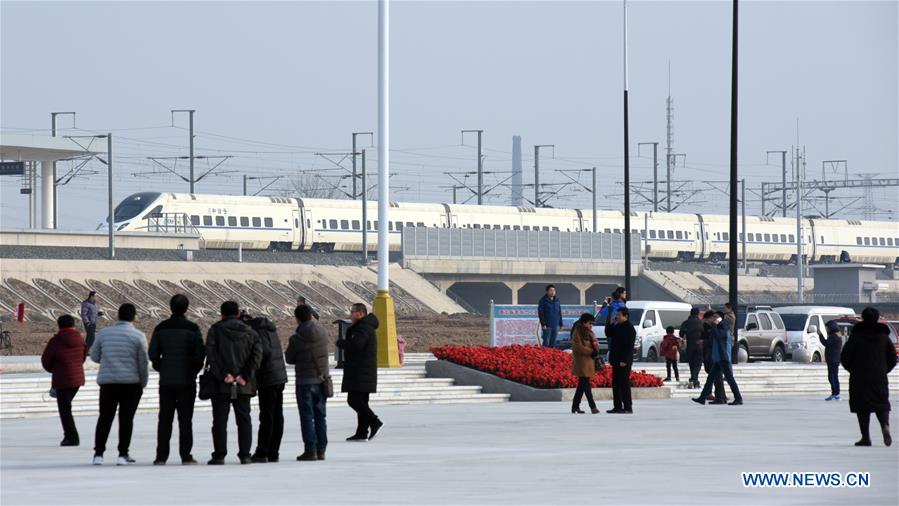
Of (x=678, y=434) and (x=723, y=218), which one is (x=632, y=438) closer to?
(x=678, y=434)

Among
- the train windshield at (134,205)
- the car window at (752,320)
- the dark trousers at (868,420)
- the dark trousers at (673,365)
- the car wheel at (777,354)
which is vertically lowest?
the car wheel at (777,354)

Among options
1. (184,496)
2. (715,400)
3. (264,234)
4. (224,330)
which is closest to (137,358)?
(224,330)

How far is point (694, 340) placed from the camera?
28.3m

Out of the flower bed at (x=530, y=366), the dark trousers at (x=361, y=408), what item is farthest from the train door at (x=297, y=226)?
the dark trousers at (x=361, y=408)

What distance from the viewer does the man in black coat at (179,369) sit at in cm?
1483

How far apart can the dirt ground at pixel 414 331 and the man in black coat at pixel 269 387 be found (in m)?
25.5

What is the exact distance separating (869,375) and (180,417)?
7.25 m

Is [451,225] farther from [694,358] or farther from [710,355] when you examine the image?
[710,355]

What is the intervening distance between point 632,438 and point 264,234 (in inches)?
2436

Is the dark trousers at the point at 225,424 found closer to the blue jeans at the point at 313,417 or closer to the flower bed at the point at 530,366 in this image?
the blue jeans at the point at 313,417

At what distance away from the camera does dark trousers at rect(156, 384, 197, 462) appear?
14734 mm

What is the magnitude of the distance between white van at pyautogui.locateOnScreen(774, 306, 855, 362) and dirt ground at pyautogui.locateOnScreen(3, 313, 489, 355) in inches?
422

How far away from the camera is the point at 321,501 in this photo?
1141 cm

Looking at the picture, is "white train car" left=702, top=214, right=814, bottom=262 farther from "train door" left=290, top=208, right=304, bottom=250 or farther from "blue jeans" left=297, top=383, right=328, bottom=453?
"blue jeans" left=297, top=383, right=328, bottom=453
